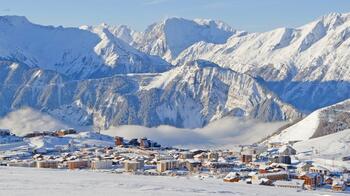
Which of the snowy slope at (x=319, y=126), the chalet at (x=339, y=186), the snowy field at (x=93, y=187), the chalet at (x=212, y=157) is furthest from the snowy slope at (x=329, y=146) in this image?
the snowy field at (x=93, y=187)

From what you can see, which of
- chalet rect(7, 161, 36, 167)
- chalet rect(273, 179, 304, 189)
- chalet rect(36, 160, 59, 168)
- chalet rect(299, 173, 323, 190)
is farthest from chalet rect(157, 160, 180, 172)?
chalet rect(273, 179, 304, 189)

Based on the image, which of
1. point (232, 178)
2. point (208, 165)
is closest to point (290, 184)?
point (232, 178)

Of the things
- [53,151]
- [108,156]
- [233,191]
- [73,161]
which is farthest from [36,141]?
[233,191]

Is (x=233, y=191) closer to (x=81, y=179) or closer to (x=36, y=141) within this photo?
(x=81, y=179)

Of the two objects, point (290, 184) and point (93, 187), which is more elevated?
point (290, 184)

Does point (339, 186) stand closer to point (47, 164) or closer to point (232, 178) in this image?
point (232, 178)

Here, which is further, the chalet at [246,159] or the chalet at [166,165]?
the chalet at [246,159]

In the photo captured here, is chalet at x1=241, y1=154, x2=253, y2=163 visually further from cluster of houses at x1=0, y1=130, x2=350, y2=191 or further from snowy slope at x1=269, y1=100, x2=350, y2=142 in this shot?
snowy slope at x1=269, y1=100, x2=350, y2=142

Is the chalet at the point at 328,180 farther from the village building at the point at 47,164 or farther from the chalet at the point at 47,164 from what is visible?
the chalet at the point at 47,164
